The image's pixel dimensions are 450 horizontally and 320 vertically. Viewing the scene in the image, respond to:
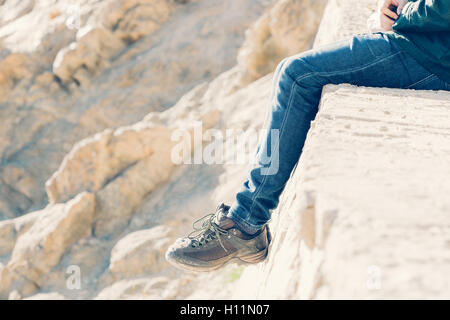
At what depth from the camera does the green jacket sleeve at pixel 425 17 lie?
1804mm

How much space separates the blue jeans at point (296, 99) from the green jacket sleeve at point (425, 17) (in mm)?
102

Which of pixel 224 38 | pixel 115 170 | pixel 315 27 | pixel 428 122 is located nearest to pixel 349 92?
pixel 428 122

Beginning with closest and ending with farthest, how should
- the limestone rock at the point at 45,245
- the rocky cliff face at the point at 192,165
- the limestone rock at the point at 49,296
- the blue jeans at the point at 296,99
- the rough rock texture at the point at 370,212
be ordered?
the rough rock texture at the point at 370,212 → the rocky cliff face at the point at 192,165 → the blue jeans at the point at 296,99 → the limestone rock at the point at 49,296 → the limestone rock at the point at 45,245

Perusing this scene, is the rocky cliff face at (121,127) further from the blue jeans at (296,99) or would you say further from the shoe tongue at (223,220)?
the blue jeans at (296,99)

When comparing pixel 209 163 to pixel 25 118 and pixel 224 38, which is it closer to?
pixel 224 38

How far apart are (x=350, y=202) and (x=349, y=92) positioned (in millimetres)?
1058

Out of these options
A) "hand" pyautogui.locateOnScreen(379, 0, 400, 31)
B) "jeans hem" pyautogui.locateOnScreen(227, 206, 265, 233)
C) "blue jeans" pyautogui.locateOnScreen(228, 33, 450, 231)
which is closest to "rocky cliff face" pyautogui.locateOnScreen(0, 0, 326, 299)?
"jeans hem" pyautogui.locateOnScreen(227, 206, 265, 233)

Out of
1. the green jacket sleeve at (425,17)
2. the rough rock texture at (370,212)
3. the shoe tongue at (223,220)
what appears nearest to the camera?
the rough rock texture at (370,212)

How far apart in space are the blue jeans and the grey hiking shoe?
66mm

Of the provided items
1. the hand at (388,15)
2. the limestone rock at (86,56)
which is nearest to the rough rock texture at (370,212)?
the hand at (388,15)

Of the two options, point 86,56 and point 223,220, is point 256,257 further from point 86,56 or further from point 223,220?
point 86,56

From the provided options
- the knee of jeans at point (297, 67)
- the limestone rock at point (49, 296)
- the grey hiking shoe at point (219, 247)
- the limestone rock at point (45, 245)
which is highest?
the knee of jeans at point (297, 67)

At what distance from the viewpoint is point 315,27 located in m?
7.48

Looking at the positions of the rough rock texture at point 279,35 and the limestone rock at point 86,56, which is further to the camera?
the limestone rock at point 86,56
